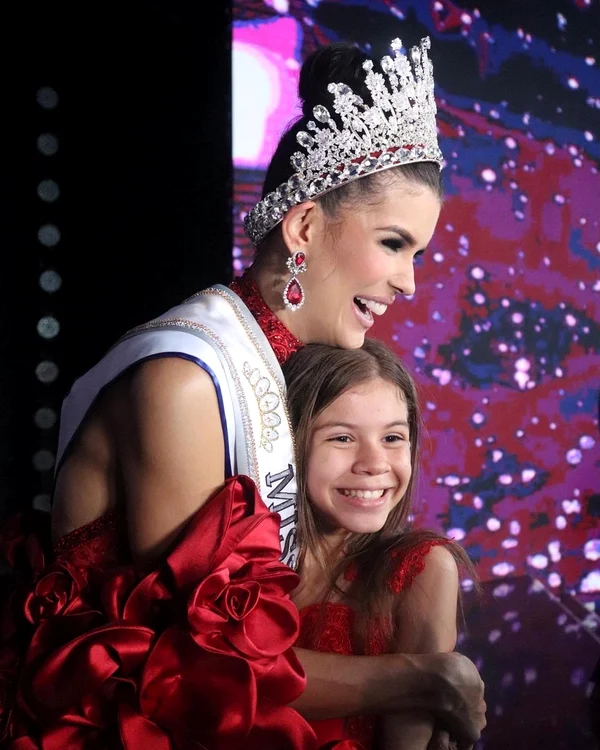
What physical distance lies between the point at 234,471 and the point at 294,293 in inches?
11.7

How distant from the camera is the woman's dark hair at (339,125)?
54.9 inches

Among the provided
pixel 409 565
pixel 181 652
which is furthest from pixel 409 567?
pixel 181 652

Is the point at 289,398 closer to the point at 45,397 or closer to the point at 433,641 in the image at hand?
the point at 433,641

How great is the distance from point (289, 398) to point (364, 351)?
0.53 ft

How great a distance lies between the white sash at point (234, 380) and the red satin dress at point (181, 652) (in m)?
0.11

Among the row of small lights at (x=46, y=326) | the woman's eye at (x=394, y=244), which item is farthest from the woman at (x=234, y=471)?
the row of small lights at (x=46, y=326)

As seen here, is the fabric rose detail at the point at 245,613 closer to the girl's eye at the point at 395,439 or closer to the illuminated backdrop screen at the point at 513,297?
the girl's eye at the point at 395,439

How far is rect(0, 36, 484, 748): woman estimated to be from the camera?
114 centimetres

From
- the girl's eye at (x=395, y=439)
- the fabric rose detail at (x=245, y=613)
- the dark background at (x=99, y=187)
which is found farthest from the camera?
the dark background at (x=99, y=187)

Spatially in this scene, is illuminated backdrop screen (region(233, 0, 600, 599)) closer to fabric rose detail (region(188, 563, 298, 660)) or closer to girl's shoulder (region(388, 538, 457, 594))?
girl's shoulder (region(388, 538, 457, 594))

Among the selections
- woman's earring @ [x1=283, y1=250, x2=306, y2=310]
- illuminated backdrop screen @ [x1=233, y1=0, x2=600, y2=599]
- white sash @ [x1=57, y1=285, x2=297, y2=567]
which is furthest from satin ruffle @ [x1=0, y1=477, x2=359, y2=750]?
illuminated backdrop screen @ [x1=233, y1=0, x2=600, y2=599]

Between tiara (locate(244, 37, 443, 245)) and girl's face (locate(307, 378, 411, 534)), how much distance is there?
32cm

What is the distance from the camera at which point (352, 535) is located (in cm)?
155

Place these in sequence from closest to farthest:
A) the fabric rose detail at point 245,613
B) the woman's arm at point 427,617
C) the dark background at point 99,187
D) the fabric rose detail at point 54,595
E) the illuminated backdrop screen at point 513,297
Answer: the fabric rose detail at point 245,613 < the fabric rose detail at point 54,595 < the woman's arm at point 427,617 < the dark background at point 99,187 < the illuminated backdrop screen at point 513,297
